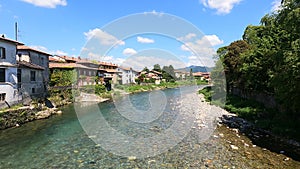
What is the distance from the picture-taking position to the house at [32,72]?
20.5m

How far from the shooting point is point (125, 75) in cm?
6300

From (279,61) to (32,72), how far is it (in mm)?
22311

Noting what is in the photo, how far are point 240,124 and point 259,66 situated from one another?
4488 millimetres

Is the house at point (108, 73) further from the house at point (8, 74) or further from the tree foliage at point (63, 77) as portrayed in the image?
the house at point (8, 74)

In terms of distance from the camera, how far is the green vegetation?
29.5 ft

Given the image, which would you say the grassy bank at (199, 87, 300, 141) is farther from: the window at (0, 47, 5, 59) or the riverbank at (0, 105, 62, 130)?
the window at (0, 47, 5, 59)

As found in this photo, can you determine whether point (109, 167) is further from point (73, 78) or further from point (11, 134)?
point (73, 78)

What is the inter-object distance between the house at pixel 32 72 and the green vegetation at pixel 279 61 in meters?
19.7

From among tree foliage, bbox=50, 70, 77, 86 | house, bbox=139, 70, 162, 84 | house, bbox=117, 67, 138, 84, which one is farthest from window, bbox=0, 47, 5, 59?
house, bbox=139, 70, 162, 84

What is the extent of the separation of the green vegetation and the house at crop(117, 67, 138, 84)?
38.0 m

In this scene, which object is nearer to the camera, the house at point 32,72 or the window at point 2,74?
the window at point 2,74

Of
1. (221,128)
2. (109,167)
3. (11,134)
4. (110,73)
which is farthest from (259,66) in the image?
(110,73)

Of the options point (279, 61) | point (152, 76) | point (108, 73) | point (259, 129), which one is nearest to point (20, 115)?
point (259, 129)

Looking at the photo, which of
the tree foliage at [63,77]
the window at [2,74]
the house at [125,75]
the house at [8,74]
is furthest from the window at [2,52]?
the house at [125,75]
